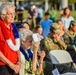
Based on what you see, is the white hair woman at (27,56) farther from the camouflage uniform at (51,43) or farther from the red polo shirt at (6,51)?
the camouflage uniform at (51,43)

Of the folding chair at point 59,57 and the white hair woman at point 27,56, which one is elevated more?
the white hair woman at point 27,56

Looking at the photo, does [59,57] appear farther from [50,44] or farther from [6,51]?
[6,51]

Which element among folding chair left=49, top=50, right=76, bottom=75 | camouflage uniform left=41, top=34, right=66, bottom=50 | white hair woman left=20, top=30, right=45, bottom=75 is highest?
white hair woman left=20, top=30, right=45, bottom=75

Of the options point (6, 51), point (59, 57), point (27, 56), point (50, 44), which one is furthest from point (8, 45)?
point (50, 44)

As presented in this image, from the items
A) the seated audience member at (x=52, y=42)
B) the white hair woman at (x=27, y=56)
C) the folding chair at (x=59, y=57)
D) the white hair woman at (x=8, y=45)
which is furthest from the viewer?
the seated audience member at (x=52, y=42)

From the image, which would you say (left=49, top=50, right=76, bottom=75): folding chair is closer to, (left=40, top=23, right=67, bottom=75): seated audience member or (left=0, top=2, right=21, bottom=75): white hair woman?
(left=40, top=23, right=67, bottom=75): seated audience member

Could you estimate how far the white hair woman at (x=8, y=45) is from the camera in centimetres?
459

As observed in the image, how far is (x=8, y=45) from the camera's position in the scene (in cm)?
461

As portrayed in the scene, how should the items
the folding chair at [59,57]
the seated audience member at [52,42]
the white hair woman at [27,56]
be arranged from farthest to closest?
the seated audience member at [52,42]
the folding chair at [59,57]
the white hair woman at [27,56]

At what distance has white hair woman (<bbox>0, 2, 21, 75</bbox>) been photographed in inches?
181

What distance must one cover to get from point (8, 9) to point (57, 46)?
3425 millimetres

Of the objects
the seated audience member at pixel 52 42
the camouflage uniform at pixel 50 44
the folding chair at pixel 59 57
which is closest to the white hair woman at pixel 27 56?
the folding chair at pixel 59 57

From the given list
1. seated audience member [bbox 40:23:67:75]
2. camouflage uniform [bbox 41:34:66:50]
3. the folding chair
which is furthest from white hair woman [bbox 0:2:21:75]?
camouflage uniform [bbox 41:34:66:50]

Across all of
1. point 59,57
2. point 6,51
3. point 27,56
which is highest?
point 6,51
